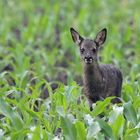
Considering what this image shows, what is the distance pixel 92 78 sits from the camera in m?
9.66

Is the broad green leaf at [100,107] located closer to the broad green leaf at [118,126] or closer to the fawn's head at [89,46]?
the broad green leaf at [118,126]

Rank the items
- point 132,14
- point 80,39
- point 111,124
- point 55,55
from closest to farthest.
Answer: point 111,124 < point 80,39 < point 55,55 < point 132,14

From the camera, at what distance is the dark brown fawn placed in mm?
9523

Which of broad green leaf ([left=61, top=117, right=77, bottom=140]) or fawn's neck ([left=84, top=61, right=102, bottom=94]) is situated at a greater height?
broad green leaf ([left=61, top=117, right=77, bottom=140])

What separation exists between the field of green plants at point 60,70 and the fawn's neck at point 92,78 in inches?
7.3

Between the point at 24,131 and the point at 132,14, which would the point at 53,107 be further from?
the point at 132,14

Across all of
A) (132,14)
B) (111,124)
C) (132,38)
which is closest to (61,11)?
(132,14)

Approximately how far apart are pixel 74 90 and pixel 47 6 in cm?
859

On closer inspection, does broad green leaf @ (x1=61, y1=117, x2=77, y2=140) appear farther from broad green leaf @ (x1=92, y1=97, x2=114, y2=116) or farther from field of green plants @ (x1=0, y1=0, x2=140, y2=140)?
broad green leaf @ (x1=92, y1=97, x2=114, y2=116)

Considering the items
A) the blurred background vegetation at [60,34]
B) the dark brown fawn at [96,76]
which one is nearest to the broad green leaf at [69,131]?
the dark brown fawn at [96,76]

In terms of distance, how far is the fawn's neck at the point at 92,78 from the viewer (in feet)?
31.6

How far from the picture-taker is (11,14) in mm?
17188

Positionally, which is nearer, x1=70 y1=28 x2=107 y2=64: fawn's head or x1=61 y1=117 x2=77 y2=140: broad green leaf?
x1=61 y1=117 x2=77 y2=140: broad green leaf

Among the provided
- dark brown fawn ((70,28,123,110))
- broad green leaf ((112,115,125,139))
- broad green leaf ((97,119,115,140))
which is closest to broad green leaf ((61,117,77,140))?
broad green leaf ((97,119,115,140))
